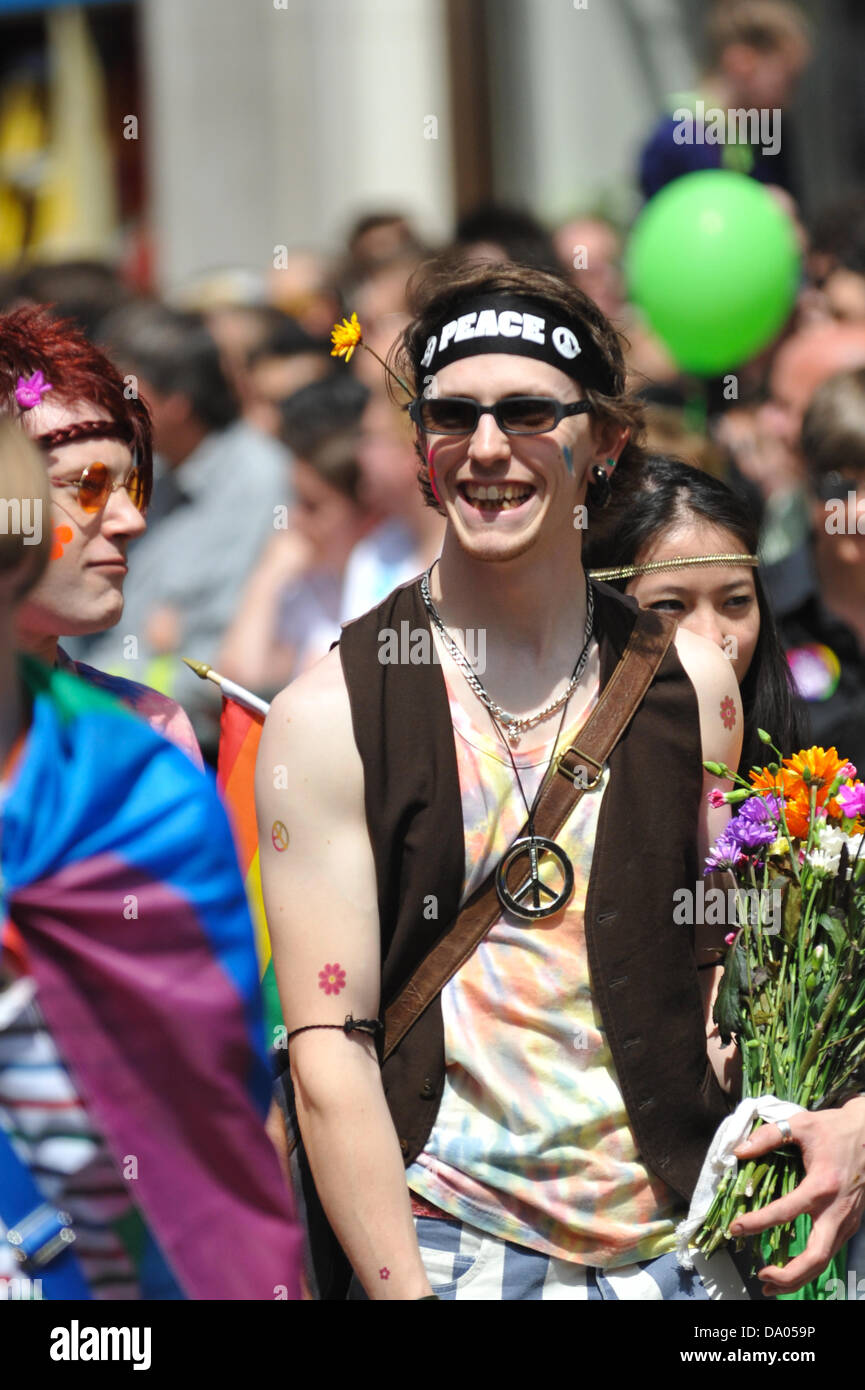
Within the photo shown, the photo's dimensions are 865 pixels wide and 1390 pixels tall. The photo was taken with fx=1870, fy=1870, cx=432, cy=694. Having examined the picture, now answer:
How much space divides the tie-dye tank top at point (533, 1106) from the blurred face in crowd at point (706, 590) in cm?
61

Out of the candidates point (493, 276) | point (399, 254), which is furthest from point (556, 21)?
point (493, 276)

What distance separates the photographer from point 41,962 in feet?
7.34

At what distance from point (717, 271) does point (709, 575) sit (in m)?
3.17

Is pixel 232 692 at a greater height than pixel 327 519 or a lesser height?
lesser

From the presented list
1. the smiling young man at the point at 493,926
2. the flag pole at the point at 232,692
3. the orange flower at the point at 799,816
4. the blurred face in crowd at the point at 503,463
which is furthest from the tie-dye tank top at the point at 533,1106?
the flag pole at the point at 232,692

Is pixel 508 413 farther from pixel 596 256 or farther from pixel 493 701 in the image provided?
pixel 596 256

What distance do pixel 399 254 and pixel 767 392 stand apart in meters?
1.89

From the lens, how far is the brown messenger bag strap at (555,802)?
2.75 metres

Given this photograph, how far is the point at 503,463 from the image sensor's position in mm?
2779

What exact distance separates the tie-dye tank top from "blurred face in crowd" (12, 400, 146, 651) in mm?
752

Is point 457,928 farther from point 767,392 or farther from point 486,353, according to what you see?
point 767,392

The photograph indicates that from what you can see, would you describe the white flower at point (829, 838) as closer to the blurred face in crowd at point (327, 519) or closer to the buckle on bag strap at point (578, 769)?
the buckle on bag strap at point (578, 769)

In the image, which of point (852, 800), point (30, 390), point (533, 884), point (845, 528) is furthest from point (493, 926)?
point (845, 528)

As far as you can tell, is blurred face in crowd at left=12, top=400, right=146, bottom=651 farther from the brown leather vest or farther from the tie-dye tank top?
the tie-dye tank top
